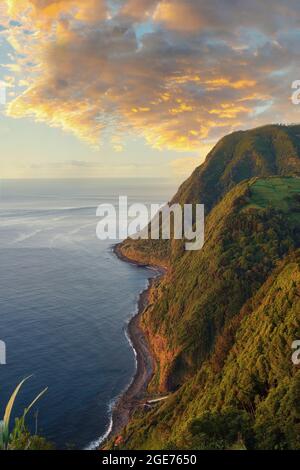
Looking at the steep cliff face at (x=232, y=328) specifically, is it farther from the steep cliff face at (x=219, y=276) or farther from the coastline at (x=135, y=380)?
the coastline at (x=135, y=380)

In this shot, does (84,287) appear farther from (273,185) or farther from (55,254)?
(273,185)

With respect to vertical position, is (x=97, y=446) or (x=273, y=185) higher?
(x=273, y=185)

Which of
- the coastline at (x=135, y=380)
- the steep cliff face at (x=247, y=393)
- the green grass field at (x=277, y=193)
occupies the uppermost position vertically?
the green grass field at (x=277, y=193)

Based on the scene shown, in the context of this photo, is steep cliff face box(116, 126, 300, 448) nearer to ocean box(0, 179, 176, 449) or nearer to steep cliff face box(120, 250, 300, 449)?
steep cliff face box(120, 250, 300, 449)

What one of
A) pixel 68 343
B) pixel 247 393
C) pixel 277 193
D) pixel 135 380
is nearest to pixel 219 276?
pixel 135 380

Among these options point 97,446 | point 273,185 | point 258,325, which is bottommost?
point 97,446

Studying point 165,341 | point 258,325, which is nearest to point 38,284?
point 165,341

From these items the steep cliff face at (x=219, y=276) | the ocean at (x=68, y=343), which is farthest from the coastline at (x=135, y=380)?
the steep cliff face at (x=219, y=276)

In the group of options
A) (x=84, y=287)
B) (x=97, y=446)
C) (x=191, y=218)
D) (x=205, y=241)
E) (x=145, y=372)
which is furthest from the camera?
(x=191, y=218)
